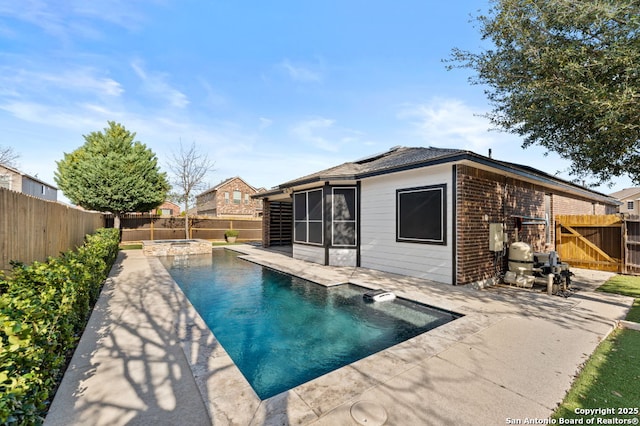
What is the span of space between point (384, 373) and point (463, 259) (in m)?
4.79

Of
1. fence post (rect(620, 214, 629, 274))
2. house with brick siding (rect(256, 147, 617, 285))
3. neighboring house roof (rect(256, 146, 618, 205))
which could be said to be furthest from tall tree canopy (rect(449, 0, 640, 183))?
fence post (rect(620, 214, 629, 274))

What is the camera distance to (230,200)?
3444 cm

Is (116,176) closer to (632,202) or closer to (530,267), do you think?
(530,267)

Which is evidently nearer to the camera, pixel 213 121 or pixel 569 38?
pixel 569 38

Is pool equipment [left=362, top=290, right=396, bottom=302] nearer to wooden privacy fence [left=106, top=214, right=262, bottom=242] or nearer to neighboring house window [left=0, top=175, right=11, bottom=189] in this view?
wooden privacy fence [left=106, top=214, right=262, bottom=242]

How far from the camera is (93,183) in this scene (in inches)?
647

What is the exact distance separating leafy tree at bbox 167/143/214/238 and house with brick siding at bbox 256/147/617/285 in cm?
1263

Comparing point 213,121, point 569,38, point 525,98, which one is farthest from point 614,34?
point 213,121

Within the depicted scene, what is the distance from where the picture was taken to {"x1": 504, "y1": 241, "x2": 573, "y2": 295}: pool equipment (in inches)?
262

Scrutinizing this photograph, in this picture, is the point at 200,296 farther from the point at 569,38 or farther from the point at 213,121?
the point at 213,121

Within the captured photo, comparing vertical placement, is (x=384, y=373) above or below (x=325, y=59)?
below

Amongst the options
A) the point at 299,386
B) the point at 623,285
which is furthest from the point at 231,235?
the point at 623,285

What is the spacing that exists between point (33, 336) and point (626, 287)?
11140 millimetres

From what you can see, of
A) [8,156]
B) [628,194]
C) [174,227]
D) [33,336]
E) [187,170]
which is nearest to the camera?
[33,336]
